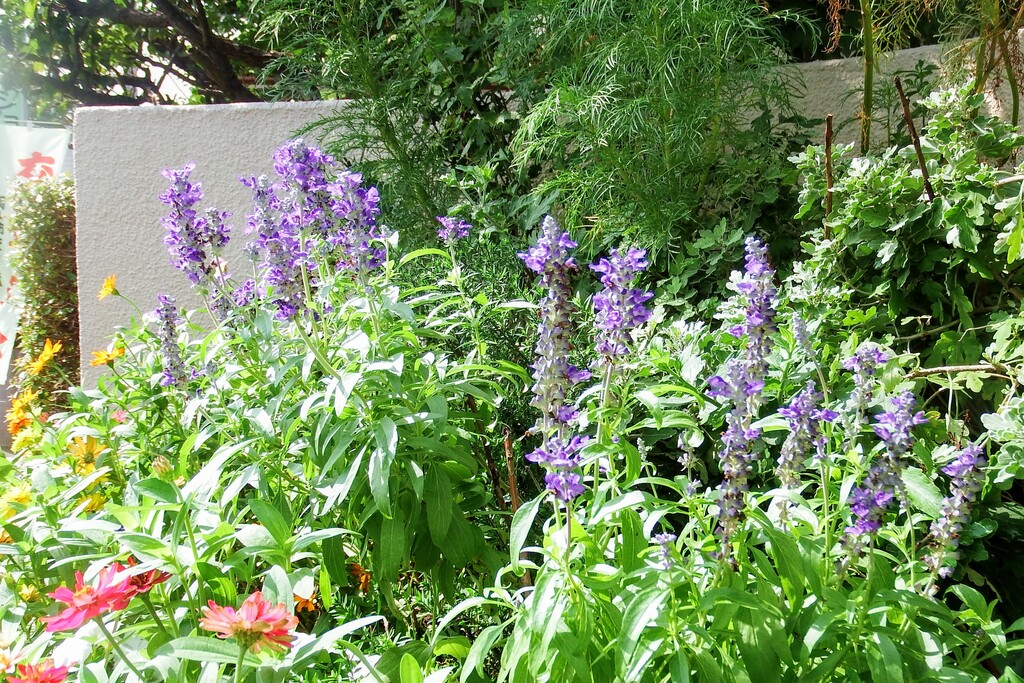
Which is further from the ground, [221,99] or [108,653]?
[221,99]

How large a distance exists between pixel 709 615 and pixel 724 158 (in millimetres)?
2289

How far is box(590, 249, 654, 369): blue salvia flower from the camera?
128 cm

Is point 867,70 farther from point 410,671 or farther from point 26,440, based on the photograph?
point 26,440

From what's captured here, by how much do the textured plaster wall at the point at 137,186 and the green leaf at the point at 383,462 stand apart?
3312 mm

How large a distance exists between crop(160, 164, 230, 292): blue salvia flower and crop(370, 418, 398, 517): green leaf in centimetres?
75

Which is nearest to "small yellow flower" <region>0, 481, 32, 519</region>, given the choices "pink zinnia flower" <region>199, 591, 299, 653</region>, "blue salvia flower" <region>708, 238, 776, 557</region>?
"pink zinnia flower" <region>199, 591, 299, 653</region>

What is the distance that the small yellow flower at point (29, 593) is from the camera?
1850 millimetres

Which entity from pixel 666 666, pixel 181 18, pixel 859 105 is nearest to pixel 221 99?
pixel 181 18

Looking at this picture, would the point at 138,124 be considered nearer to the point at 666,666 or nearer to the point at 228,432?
the point at 228,432

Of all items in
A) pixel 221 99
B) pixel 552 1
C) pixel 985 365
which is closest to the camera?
pixel 985 365

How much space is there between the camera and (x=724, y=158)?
3225 millimetres

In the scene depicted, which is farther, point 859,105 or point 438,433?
point 859,105

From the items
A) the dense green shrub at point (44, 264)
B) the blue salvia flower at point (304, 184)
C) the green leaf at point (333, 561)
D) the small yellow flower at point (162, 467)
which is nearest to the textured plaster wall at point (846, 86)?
the blue salvia flower at point (304, 184)

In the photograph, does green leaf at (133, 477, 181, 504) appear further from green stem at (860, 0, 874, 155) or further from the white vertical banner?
the white vertical banner
